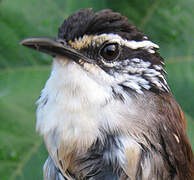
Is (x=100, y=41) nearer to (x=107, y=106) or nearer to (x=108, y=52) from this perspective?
(x=108, y=52)

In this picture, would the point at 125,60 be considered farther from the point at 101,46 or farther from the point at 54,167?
the point at 54,167

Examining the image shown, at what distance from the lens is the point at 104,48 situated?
1.65m

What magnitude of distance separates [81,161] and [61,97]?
34 centimetres

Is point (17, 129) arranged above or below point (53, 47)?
below

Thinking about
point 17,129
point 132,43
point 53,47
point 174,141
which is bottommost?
point 17,129

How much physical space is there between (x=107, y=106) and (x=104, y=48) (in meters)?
0.24

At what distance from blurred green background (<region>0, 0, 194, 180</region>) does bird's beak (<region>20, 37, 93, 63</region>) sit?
0.75 m

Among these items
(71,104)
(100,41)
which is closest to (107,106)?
(71,104)

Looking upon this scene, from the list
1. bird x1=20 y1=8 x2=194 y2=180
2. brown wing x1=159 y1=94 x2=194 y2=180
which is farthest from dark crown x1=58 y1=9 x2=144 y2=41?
brown wing x1=159 y1=94 x2=194 y2=180

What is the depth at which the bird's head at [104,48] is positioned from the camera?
1.60 metres

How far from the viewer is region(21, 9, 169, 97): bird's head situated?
160cm

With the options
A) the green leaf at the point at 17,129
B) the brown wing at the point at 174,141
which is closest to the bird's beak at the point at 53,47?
the brown wing at the point at 174,141

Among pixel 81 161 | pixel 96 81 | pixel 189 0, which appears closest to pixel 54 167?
pixel 81 161

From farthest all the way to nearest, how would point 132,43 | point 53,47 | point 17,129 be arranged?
point 17,129
point 132,43
point 53,47
